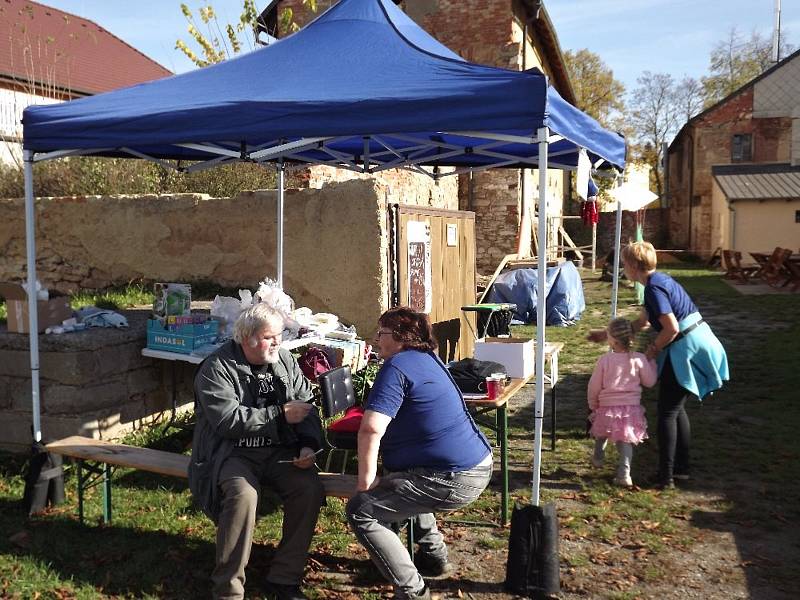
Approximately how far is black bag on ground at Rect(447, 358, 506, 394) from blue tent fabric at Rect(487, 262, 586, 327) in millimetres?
8212

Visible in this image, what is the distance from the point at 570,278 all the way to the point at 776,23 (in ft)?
108

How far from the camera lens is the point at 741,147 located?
34.4 metres

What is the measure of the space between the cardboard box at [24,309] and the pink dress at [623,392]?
3.65m

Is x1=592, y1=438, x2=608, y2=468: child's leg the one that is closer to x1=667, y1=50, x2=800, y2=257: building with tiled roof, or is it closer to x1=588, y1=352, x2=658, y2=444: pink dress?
x1=588, y1=352, x2=658, y2=444: pink dress

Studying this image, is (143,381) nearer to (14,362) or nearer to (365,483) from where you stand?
(14,362)

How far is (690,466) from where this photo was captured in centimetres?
546

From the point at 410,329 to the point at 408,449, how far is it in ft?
1.73

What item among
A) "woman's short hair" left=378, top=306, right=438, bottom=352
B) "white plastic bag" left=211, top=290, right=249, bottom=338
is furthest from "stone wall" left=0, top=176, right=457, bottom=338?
"woman's short hair" left=378, top=306, right=438, bottom=352

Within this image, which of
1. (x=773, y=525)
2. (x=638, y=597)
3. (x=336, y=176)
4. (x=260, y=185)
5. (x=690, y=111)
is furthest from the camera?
(x=690, y=111)

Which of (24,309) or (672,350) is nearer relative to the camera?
(672,350)

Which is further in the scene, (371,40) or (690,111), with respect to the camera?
(690,111)

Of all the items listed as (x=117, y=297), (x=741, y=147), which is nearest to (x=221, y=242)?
(x=117, y=297)

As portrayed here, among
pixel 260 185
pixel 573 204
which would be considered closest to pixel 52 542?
pixel 260 185

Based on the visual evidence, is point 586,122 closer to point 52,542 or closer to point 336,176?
point 52,542
